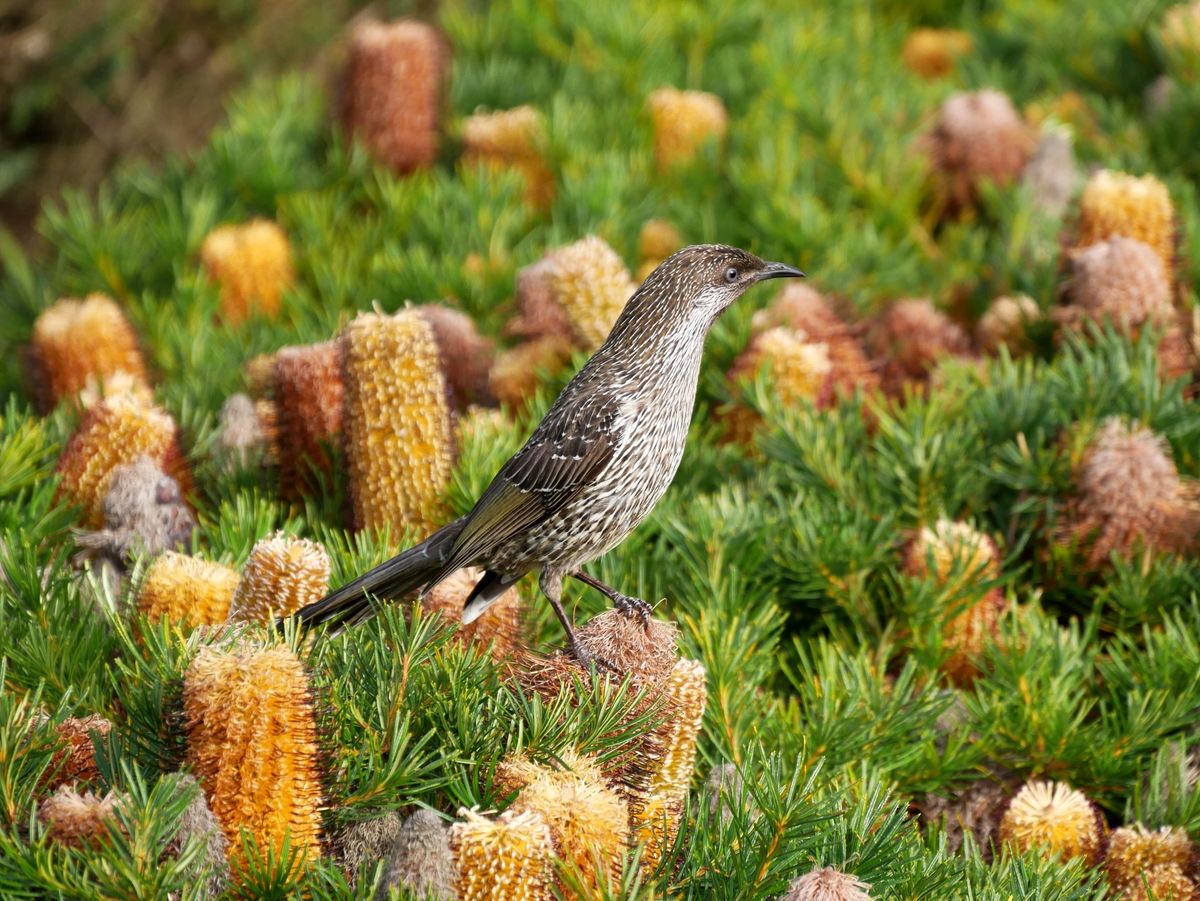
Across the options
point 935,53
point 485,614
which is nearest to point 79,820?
point 485,614

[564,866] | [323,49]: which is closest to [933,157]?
[564,866]

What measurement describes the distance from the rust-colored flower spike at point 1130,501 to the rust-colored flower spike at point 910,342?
0.60 meters

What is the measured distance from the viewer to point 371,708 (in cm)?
167

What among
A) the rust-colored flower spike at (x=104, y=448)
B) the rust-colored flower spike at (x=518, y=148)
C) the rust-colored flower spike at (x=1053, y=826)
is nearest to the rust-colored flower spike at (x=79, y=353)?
the rust-colored flower spike at (x=104, y=448)

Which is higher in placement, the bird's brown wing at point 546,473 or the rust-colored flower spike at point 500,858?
the rust-colored flower spike at point 500,858

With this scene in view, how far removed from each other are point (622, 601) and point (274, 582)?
1.75 ft

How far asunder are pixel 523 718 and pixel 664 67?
2769mm

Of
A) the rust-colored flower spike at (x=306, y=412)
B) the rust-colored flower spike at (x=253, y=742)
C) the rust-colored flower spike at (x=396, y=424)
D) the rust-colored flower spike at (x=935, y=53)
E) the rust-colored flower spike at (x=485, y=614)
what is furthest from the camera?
the rust-colored flower spike at (x=935, y=53)

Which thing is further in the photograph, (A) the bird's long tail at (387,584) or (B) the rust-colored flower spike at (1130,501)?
(B) the rust-colored flower spike at (1130,501)

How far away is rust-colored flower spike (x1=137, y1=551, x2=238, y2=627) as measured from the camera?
6.37 feet

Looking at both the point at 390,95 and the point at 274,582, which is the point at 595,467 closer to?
the point at 274,582

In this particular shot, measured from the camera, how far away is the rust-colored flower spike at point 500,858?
1424 mm

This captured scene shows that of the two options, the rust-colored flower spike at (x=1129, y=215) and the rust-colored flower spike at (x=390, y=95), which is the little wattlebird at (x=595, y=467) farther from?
the rust-colored flower spike at (x=390, y=95)

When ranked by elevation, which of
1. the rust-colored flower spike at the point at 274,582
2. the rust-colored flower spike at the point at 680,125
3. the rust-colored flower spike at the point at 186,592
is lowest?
the rust-colored flower spike at the point at 680,125
